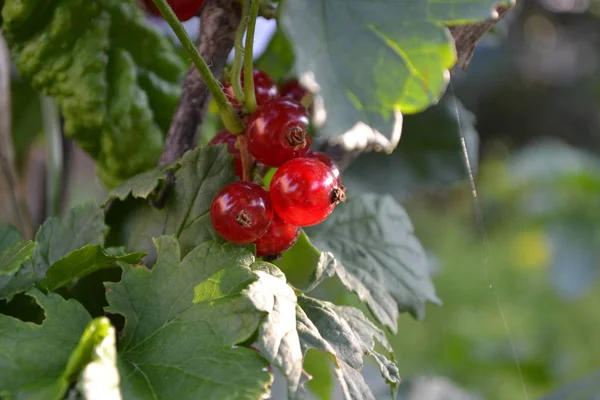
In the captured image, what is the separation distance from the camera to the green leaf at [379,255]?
1.61 ft

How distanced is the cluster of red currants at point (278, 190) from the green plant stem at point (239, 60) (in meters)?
0.01

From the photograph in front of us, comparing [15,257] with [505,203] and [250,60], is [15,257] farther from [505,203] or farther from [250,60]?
[505,203]

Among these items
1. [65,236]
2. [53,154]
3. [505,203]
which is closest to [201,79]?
[65,236]

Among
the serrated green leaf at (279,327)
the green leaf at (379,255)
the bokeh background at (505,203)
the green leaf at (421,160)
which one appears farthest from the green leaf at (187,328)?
the green leaf at (421,160)

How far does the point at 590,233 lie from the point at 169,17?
168cm

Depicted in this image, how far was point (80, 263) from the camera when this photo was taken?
1.38ft

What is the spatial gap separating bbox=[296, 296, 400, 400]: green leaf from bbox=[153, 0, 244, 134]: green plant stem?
0.13m

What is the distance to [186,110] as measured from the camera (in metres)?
0.50

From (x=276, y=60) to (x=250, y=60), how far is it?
27 cm

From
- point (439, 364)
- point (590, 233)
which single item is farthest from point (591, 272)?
point (439, 364)

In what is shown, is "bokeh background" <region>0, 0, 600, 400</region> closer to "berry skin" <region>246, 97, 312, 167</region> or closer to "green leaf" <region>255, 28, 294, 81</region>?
"green leaf" <region>255, 28, 294, 81</region>

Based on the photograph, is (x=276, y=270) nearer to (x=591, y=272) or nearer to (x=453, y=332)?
(x=591, y=272)

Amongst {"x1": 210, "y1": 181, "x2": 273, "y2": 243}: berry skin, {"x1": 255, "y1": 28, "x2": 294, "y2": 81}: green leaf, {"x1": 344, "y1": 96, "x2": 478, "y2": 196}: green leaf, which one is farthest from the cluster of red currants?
{"x1": 344, "y1": 96, "x2": 478, "y2": 196}: green leaf

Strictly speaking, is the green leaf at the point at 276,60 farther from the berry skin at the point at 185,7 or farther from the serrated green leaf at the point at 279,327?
the serrated green leaf at the point at 279,327
